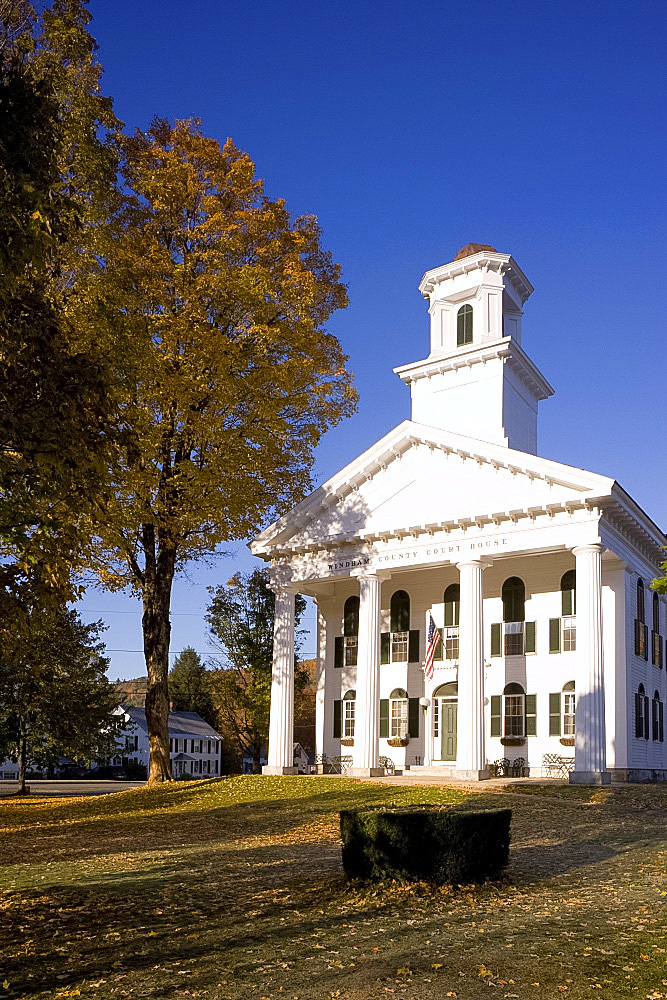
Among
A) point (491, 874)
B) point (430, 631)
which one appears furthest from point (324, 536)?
point (491, 874)

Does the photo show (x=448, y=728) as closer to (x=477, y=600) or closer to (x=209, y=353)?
(x=477, y=600)

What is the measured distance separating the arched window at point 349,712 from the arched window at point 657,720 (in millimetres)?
10539

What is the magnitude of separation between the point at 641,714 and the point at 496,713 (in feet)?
15.3

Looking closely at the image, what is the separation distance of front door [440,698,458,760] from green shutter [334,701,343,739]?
425 centimetres

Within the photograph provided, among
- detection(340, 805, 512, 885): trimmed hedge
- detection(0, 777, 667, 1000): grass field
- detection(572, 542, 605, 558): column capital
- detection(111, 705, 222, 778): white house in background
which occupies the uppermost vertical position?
detection(572, 542, 605, 558): column capital

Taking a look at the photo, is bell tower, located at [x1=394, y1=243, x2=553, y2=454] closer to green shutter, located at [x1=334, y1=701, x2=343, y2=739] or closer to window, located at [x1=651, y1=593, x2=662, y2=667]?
window, located at [x1=651, y1=593, x2=662, y2=667]

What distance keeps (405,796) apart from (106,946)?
50.7 feet

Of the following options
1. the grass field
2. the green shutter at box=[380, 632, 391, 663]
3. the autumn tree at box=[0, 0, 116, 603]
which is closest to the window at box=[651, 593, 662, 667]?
the green shutter at box=[380, 632, 391, 663]

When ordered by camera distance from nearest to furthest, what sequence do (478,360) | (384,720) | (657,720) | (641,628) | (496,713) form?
(641,628), (496,713), (657,720), (384,720), (478,360)

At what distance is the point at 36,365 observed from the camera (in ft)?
34.0

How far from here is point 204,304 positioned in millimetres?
26312

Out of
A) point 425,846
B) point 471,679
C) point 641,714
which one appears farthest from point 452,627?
point 425,846

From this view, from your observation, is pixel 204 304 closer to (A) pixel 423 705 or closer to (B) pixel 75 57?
(B) pixel 75 57

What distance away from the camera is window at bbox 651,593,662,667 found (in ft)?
108
